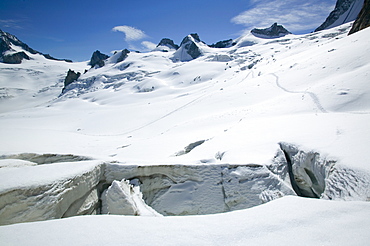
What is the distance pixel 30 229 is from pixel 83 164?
2.48m

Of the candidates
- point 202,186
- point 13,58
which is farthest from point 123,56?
point 202,186

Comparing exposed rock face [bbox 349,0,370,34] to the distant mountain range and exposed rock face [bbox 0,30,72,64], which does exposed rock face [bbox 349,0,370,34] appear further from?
exposed rock face [bbox 0,30,72,64]

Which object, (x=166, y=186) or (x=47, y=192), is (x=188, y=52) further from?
(x=47, y=192)

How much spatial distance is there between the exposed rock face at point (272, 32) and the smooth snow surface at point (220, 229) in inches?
3341

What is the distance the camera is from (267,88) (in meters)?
16.9

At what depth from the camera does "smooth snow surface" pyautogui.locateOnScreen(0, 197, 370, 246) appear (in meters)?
1.75

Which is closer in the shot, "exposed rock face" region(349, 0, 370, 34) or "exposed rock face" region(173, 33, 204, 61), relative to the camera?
"exposed rock face" region(349, 0, 370, 34)

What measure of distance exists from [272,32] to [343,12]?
868 inches

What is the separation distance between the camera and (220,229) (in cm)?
195

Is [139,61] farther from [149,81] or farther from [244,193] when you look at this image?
[244,193]

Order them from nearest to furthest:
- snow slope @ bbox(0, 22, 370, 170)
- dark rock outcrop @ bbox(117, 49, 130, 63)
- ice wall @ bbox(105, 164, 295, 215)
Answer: ice wall @ bbox(105, 164, 295, 215) → snow slope @ bbox(0, 22, 370, 170) → dark rock outcrop @ bbox(117, 49, 130, 63)

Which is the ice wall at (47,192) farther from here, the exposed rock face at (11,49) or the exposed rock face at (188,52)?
the exposed rock face at (11,49)

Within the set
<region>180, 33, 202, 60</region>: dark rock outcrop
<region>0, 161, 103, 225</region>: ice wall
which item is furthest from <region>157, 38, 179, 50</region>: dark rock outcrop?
<region>0, 161, 103, 225</region>: ice wall

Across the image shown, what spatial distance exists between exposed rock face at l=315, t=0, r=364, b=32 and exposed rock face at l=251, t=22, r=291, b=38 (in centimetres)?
1452
